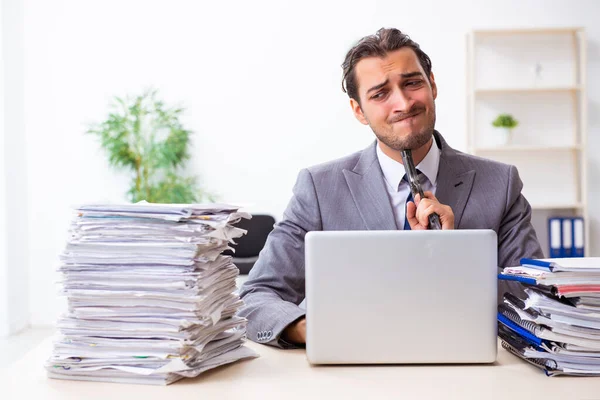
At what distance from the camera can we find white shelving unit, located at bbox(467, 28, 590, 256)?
210 inches

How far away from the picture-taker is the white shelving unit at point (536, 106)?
5332 millimetres

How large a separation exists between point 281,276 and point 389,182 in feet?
1.48

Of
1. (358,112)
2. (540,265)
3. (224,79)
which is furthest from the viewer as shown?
(224,79)

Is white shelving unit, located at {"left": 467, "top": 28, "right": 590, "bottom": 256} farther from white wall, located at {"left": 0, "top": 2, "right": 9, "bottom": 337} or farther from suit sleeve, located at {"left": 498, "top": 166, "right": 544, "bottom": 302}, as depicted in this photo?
white wall, located at {"left": 0, "top": 2, "right": 9, "bottom": 337}

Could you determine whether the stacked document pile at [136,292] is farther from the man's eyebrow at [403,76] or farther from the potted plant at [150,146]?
the potted plant at [150,146]

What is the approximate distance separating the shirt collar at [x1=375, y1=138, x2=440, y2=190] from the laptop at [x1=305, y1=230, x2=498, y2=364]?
2.89 feet

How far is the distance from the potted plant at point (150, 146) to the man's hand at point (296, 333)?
12.8ft

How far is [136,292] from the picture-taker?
1189mm

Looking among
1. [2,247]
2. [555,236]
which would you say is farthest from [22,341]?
[555,236]

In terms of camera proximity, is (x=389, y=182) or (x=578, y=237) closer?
(x=389, y=182)

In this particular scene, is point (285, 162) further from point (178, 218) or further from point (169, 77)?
point (178, 218)

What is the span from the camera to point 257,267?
6.31ft

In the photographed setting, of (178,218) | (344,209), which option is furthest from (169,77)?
(178,218)

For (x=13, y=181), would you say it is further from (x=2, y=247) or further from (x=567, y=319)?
(x=567, y=319)
